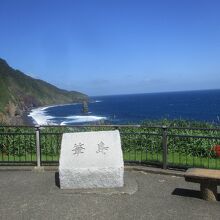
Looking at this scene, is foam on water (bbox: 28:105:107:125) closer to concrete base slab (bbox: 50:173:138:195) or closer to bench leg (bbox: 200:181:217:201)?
concrete base slab (bbox: 50:173:138:195)

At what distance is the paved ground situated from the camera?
7.07 metres

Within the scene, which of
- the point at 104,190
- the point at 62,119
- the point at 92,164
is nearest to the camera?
the point at 104,190

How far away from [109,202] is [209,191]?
190 centimetres

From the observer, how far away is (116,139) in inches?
363

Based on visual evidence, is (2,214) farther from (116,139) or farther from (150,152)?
(150,152)

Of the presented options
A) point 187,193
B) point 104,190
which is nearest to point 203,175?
point 187,193

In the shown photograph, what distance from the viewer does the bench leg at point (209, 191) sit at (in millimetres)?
7660

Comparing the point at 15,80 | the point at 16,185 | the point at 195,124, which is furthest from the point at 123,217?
the point at 15,80

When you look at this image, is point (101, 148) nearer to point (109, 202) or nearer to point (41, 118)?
point (109, 202)

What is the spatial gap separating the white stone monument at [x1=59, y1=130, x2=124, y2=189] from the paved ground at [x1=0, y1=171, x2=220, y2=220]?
35 cm

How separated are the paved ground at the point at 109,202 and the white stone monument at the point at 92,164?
347mm

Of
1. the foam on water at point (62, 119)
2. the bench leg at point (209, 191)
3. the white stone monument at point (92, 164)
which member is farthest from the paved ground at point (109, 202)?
the foam on water at point (62, 119)

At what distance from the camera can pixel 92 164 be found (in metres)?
8.62

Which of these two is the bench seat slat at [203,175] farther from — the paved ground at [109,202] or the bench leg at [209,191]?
the paved ground at [109,202]
